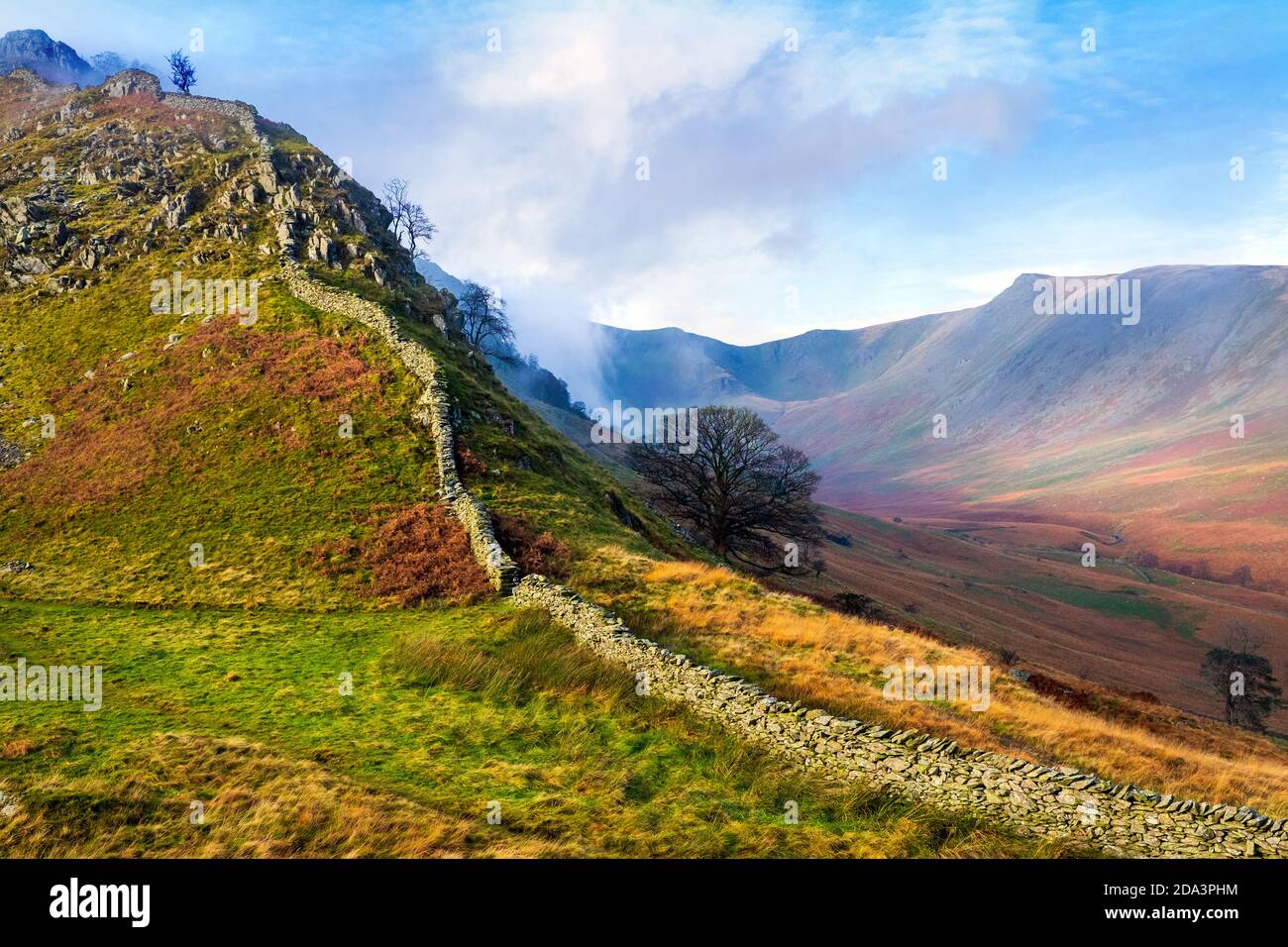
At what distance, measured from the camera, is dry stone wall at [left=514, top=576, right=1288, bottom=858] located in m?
9.95

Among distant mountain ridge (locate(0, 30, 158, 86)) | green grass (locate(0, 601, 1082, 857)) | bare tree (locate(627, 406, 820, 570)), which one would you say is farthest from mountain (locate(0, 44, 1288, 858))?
distant mountain ridge (locate(0, 30, 158, 86))

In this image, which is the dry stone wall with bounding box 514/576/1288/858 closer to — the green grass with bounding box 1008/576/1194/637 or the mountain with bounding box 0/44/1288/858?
the mountain with bounding box 0/44/1288/858

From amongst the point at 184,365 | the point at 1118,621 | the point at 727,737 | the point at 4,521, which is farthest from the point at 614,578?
the point at 1118,621

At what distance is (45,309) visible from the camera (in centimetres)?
4681

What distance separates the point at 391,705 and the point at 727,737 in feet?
27.7

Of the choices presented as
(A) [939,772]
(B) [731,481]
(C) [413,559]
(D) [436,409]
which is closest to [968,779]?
(A) [939,772]

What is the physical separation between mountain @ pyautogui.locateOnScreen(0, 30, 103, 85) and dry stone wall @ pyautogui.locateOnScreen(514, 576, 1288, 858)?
8037 inches

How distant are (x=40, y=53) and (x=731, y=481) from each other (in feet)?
667

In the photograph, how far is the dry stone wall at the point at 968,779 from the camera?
9945mm

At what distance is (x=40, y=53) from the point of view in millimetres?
142375

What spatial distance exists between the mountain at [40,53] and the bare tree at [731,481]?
609 feet

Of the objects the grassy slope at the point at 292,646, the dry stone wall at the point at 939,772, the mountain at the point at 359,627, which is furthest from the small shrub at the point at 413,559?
the dry stone wall at the point at 939,772

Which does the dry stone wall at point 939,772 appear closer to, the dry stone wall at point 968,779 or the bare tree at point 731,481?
the dry stone wall at point 968,779

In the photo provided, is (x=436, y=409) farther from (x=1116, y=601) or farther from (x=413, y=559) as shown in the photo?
(x=1116, y=601)
